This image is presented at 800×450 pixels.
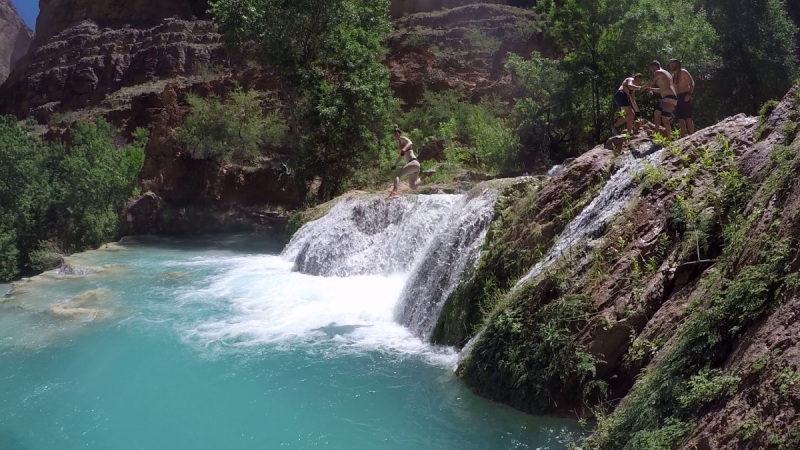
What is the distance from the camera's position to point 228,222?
80.7 feet

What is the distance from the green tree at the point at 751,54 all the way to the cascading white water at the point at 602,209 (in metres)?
12.9

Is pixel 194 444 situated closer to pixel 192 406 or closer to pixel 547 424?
pixel 192 406

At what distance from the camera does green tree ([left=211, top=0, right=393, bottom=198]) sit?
20016 mm

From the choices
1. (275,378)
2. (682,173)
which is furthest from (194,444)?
(682,173)

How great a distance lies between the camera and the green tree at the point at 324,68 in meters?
20.0

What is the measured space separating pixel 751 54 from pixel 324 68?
13407 millimetres

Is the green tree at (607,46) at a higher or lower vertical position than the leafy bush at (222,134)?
higher

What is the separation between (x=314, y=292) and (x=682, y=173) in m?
7.84

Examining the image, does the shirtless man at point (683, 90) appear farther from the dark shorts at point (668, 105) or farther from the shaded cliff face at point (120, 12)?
the shaded cliff face at point (120, 12)

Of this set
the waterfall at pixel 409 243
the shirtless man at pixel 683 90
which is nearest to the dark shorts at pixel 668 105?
the shirtless man at pixel 683 90

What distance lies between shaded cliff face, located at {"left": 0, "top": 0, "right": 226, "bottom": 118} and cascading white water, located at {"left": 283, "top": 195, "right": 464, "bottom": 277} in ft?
87.9

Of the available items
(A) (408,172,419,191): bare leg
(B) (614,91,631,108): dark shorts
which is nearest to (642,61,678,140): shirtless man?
(B) (614,91,631,108): dark shorts

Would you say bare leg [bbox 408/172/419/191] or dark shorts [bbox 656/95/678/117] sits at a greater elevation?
dark shorts [bbox 656/95/678/117]

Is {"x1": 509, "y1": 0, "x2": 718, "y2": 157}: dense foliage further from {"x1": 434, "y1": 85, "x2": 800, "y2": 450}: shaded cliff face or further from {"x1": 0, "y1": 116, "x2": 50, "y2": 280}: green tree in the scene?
{"x1": 0, "y1": 116, "x2": 50, "y2": 280}: green tree
